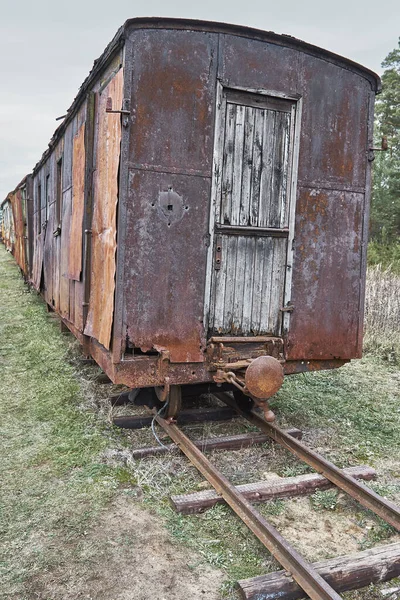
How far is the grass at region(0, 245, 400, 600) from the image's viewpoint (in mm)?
3285

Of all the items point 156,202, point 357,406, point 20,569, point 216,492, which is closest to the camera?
point 20,569

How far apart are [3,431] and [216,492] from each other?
2.42m

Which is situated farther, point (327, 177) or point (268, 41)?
point (327, 177)

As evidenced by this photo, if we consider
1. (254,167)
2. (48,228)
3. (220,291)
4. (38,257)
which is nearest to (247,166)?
(254,167)

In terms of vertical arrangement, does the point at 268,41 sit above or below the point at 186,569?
above

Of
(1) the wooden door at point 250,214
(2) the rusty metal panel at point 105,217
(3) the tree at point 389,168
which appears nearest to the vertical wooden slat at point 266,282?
(1) the wooden door at point 250,214

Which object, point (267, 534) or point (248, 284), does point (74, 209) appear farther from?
point (267, 534)

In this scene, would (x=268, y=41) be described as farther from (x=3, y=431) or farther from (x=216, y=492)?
(x=3, y=431)

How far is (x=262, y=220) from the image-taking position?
5.01 meters

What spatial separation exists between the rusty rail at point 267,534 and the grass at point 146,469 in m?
0.09

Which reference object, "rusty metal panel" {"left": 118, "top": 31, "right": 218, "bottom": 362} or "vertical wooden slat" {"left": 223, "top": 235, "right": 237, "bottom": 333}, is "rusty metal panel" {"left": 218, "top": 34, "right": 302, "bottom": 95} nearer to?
"rusty metal panel" {"left": 118, "top": 31, "right": 218, "bottom": 362}

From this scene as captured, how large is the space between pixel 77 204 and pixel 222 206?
227 cm

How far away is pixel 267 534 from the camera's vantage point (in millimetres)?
3271

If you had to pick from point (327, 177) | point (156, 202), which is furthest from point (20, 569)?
point (327, 177)
